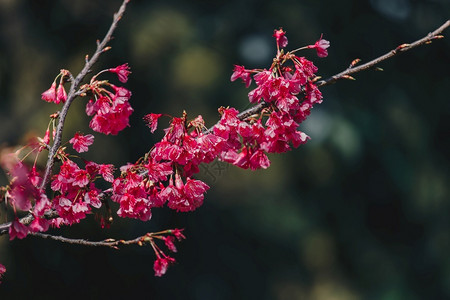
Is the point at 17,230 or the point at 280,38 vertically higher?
the point at 280,38

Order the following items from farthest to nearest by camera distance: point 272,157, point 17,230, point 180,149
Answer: point 272,157 < point 180,149 < point 17,230

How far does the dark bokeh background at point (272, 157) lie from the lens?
4.97 meters

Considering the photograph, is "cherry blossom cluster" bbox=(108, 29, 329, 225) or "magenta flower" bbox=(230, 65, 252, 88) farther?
"magenta flower" bbox=(230, 65, 252, 88)

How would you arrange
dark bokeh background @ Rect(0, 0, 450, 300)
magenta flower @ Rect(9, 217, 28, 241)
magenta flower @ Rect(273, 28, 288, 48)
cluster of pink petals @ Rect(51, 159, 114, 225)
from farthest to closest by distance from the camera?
dark bokeh background @ Rect(0, 0, 450, 300), magenta flower @ Rect(273, 28, 288, 48), cluster of pink petals @ Rect(51, 159, 114, 225), magenta flower @ Rect(9, 217, 28, 241)

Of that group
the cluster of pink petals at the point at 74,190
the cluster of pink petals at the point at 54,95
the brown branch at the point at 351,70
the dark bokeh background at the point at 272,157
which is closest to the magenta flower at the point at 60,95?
the cluster of pink petals at the point at 54,95

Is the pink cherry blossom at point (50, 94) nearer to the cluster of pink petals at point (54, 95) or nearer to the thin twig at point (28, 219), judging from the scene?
the cluster of pink petals at point (54, 95)

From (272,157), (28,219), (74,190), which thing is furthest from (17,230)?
(272,157)

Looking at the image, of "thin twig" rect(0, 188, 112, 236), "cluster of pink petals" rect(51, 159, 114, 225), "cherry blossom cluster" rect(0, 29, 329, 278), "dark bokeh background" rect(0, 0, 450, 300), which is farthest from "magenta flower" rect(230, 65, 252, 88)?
"dark bokeh background" rect(0, 0, 450, 300)

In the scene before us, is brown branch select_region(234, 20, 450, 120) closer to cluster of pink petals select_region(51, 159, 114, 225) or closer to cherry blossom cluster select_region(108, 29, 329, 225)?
cherry blossom cluster select_region(108, 29, 329, 225)

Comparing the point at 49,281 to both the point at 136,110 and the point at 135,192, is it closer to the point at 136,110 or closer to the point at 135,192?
the point at 136,110

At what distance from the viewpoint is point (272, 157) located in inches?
218

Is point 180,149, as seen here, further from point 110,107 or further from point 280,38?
point 280,38

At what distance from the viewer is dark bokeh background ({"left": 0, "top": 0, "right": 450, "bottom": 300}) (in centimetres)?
497

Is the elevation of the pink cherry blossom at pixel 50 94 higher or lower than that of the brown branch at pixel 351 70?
higher
